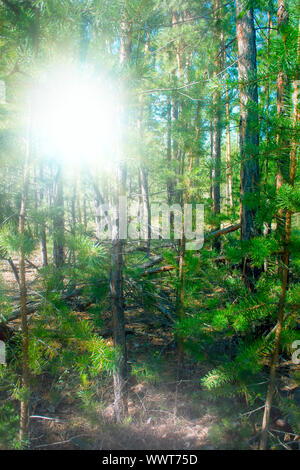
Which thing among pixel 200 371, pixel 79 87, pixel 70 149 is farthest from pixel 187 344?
pixel 79 87

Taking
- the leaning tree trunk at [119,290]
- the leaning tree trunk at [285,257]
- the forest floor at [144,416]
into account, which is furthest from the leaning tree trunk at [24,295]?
the leaning tree trunk at [285,257]

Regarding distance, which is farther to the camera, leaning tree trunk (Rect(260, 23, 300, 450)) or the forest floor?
the forest floor

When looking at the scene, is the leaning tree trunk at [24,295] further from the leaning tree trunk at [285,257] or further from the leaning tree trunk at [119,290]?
the leaning tree trunk at [285,257]

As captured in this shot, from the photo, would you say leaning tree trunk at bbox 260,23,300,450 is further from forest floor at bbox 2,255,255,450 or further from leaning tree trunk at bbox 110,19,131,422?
leaning tree trunk at bbox 110,19,131,422

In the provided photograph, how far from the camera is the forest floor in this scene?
2.89 meters

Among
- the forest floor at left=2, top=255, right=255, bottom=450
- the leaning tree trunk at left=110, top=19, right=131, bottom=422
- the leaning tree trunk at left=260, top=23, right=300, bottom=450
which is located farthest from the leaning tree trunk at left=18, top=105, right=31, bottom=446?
the leaning tree trunk at left=260, top=23, right=300, bottom=450

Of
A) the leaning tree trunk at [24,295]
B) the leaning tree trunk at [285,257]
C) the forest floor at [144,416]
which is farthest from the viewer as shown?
the forest floor at [144,416]

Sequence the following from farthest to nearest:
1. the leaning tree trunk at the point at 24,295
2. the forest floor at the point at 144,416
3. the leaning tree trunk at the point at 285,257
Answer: the forest floor at the point at 144,416
the leaning tree trunk at the point at 24,295
the leaning tree trunk at the point at 285,257

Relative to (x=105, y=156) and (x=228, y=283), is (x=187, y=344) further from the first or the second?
(x=105, y=156)

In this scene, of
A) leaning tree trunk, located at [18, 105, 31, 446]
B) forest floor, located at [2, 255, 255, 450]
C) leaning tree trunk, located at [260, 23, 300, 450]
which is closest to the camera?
leaning tree trunk, located at [260, 23, 300, 450]

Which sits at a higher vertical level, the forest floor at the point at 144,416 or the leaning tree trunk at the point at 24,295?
the leaning tree trunk at the point at 24,295

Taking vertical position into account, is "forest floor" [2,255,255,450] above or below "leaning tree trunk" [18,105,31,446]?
below

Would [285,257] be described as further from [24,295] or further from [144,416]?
[144,416]

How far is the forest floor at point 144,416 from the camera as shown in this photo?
2887 mm
